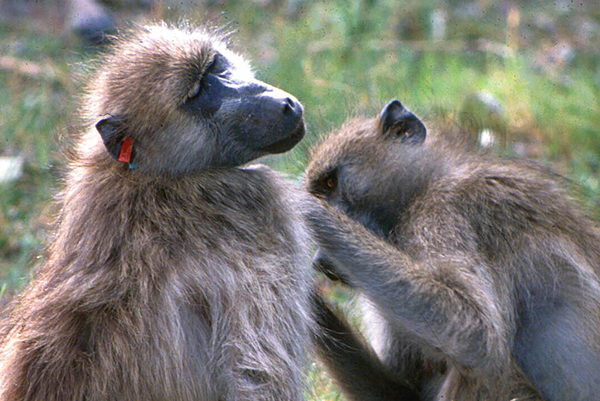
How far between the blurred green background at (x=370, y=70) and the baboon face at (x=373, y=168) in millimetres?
388

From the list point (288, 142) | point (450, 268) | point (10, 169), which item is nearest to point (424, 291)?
point (450, 268)

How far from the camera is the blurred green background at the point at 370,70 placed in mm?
5945

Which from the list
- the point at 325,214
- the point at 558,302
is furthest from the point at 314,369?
the point at 558,302

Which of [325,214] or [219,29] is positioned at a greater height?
[219,29]

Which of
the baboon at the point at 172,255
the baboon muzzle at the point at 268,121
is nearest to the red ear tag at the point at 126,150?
the baboon at the point at 172,255

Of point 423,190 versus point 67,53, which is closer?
point 423,190

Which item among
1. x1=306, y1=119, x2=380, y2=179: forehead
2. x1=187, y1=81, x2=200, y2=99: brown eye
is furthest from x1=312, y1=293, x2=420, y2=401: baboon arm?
x1=187, y1=81, x2=200, y2=99: brown eye

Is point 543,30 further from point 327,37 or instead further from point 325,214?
point 325,214

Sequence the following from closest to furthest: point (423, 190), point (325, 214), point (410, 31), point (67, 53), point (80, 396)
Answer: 1. point (80, 396)
2. point (325, 214)
3. point (423, 190)
4. point (67, 53)
5. point (410, 31)

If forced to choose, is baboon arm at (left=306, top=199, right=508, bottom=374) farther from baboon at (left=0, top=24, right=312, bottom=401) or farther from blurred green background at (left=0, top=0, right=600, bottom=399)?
blurred green background at (left=0, top=0, right=600, bottom=399)

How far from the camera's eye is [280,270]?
3426mm

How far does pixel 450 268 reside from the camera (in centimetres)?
374

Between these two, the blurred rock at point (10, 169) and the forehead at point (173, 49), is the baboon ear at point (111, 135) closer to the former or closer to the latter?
the forehead at point (173, 49)

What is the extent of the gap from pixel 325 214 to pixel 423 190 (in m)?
0.61
